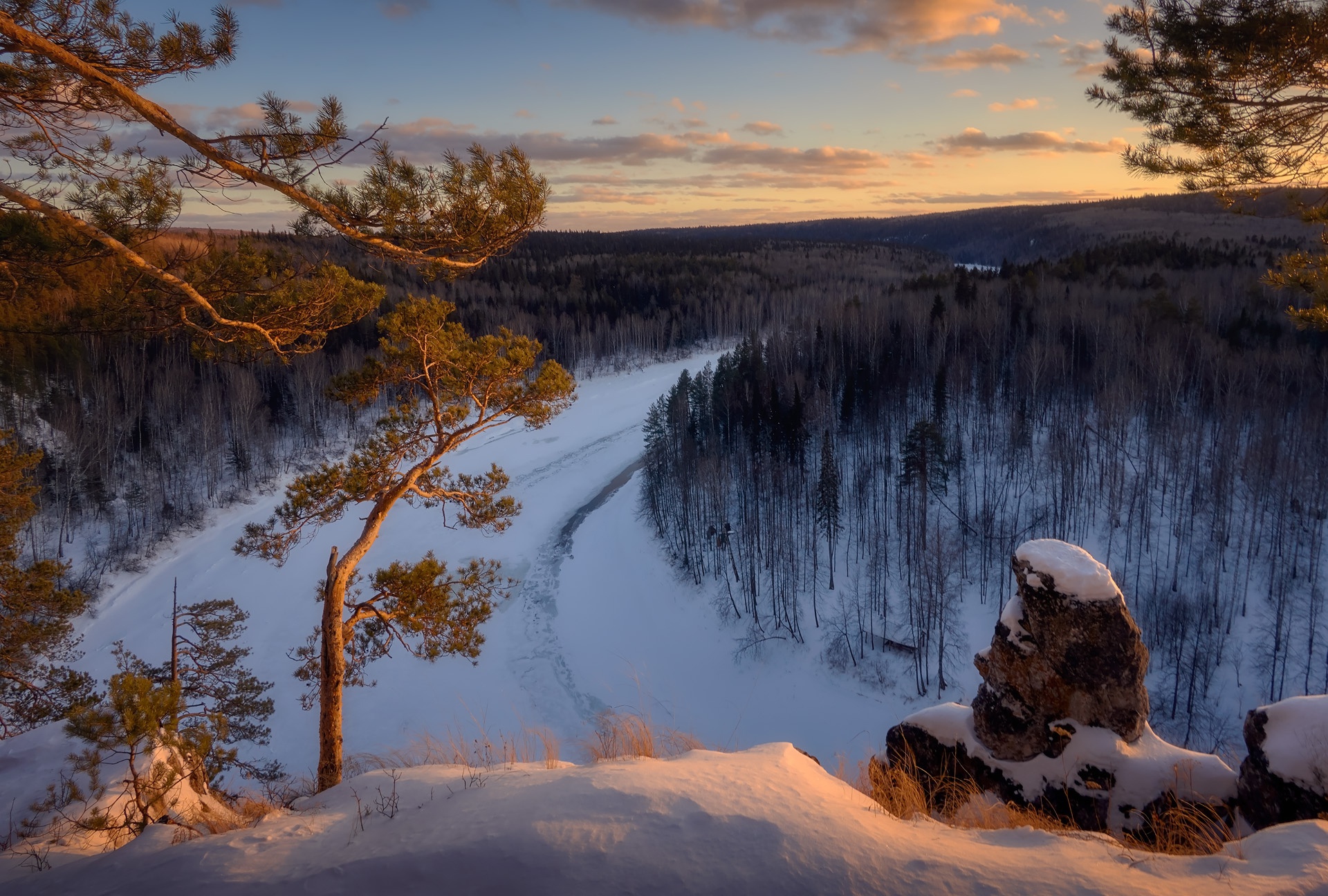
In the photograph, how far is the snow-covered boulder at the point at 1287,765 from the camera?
5.21 meters

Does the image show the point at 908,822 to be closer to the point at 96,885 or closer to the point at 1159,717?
the point at 96,885

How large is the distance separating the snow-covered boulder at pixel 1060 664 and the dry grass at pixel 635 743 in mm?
3434

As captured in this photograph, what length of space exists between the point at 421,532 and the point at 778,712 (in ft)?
58.5

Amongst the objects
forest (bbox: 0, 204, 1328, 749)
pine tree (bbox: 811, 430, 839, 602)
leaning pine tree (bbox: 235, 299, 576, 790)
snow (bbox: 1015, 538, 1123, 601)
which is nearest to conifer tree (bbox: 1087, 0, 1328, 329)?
snow (bbox: 1015, 538, 1123, 601)

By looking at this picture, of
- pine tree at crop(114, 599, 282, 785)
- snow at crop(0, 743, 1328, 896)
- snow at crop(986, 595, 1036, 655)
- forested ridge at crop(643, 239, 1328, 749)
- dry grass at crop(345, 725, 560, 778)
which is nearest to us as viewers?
snow at crop(0, 743, 1328, 896)

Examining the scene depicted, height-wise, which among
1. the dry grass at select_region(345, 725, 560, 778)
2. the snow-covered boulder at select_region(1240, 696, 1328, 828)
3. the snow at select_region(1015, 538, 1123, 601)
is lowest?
the dry grass at select_region(345, 725, 560, 778)

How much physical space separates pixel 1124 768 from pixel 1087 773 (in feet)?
1.10

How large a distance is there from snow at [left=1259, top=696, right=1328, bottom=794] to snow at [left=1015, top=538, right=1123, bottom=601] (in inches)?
61.4

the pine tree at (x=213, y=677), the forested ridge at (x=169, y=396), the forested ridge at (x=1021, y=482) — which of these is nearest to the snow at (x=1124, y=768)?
the forested ridge at (x=169, y=396)

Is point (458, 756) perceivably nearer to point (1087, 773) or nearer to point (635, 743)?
Answer: point (635, 743)

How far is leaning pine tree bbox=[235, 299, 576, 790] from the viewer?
7945 mm

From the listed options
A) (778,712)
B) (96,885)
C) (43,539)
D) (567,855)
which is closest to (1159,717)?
(778,712)

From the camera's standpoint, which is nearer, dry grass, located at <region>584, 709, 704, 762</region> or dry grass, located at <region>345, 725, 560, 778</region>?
dry grass, located at <region>345, 725, 560, 778</region>

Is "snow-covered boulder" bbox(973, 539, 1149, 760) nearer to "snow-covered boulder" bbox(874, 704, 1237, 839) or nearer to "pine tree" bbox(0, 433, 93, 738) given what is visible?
"snow-covered boulder" bbox(874, 704, 1237, 839)
